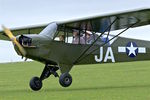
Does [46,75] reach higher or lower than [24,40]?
lower

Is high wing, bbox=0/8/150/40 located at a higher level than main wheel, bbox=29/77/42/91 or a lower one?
higher

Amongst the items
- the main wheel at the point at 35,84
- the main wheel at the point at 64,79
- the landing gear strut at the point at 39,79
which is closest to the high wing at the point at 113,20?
the landing gear strut at the point at 39,79

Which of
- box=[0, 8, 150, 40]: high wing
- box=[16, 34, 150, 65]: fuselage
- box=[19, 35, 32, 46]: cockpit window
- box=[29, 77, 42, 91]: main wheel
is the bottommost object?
box=[29, 77, 42, 91]: main wheel

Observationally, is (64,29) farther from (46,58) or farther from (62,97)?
(62,97)

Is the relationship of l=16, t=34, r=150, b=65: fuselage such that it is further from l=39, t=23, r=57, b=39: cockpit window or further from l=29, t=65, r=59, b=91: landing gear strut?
l=29, t=65, r=59, b=91: landing gear strut

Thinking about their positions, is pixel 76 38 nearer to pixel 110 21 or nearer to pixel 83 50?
pixel 83 50

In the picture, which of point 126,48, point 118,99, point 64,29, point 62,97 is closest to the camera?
point 118,99

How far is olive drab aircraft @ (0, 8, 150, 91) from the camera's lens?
666 inches

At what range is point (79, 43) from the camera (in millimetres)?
18688

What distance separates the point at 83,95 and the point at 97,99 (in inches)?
54.8

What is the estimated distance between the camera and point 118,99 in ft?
42.3

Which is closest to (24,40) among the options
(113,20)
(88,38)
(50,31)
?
(50,31)

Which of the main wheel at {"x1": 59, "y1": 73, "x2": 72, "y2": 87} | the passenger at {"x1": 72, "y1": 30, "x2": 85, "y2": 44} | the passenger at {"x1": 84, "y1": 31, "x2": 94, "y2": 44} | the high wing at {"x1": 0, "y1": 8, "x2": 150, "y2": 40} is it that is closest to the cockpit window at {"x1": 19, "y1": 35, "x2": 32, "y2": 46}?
the main wheel at {"x1": 59, "y1": 73, "x2": 72, "y2": 87}

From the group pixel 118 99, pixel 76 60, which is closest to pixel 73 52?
pixel 76 60
